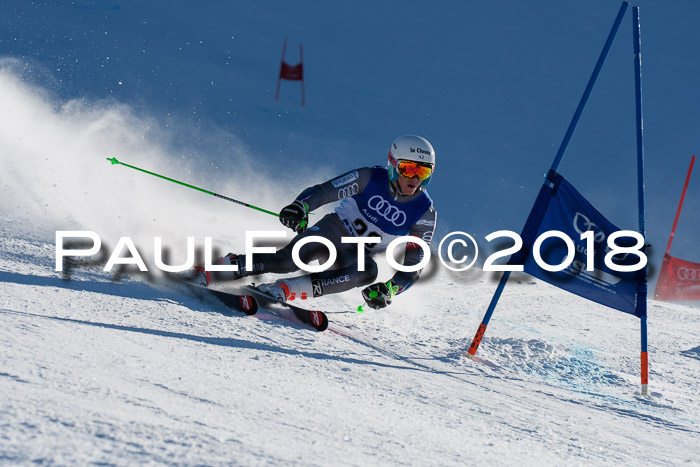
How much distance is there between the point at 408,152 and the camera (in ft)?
16.1

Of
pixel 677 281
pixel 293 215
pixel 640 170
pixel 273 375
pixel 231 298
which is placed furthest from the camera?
pixel 677 281

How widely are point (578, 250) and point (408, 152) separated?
1511 millimetres

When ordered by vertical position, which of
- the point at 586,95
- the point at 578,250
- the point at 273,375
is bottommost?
the point at 273,375

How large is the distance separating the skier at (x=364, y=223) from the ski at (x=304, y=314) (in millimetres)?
181

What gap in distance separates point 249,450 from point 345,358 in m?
1.97

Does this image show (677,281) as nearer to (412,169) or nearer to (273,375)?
(412,169)

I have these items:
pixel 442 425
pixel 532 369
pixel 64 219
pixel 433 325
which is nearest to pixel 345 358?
pixel 442 425

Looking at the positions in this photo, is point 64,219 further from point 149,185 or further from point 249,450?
point 249,450

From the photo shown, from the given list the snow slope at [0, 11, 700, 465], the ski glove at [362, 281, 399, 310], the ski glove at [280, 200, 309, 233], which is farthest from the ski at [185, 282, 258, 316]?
the ski glove at [362, 281, 399, 310]

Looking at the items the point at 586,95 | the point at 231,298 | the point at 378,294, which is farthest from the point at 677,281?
the point at 231,298

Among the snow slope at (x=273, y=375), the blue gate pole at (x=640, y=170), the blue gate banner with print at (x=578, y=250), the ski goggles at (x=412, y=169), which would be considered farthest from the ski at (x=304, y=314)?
the blue gate pole at (x=640, y=170)

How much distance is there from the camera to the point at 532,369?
4.62m

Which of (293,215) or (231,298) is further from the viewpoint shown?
(293,215)

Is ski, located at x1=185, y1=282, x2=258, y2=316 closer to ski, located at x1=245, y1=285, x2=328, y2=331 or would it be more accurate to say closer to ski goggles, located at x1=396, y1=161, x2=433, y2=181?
ski, located at x1=245, y1=285, x2=328, y2=331
